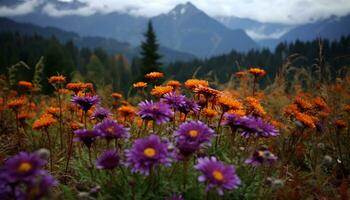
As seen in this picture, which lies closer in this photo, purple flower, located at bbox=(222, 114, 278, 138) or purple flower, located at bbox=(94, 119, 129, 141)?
purple flower, located at bbox=(94, 119, 129, 141)

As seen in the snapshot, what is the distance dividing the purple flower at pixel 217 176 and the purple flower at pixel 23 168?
0.83 meters

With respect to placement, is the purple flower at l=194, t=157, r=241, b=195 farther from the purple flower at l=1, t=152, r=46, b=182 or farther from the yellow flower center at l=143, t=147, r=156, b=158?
the purple flower at l=1, t=152, r=46, b=182

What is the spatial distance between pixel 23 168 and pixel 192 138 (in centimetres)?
92

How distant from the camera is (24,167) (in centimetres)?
167

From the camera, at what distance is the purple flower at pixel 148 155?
1.85 meters

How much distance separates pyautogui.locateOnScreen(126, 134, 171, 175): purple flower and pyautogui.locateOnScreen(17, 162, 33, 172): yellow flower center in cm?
51

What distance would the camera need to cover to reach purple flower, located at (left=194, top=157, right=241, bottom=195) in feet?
5.86

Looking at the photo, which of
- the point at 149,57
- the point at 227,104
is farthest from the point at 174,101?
the point at 149,57

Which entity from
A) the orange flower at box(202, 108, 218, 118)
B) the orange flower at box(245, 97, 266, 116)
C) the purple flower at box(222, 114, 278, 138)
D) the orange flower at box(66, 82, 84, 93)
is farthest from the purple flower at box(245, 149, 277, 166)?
the orange flower at box(66, 82, 84, 93)

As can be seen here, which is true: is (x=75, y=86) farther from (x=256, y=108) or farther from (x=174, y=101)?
(x=256, y=108)

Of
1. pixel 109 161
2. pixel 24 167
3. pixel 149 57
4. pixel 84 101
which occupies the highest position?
pixel 84 101

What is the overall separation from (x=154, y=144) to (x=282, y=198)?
4.08 ft

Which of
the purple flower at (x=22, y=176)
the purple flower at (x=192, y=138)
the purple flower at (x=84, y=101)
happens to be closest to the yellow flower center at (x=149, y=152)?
the purple flower at (x=192, y=138)

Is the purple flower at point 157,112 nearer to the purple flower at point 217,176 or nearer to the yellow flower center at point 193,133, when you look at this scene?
the yellow flower center at point 193,133
